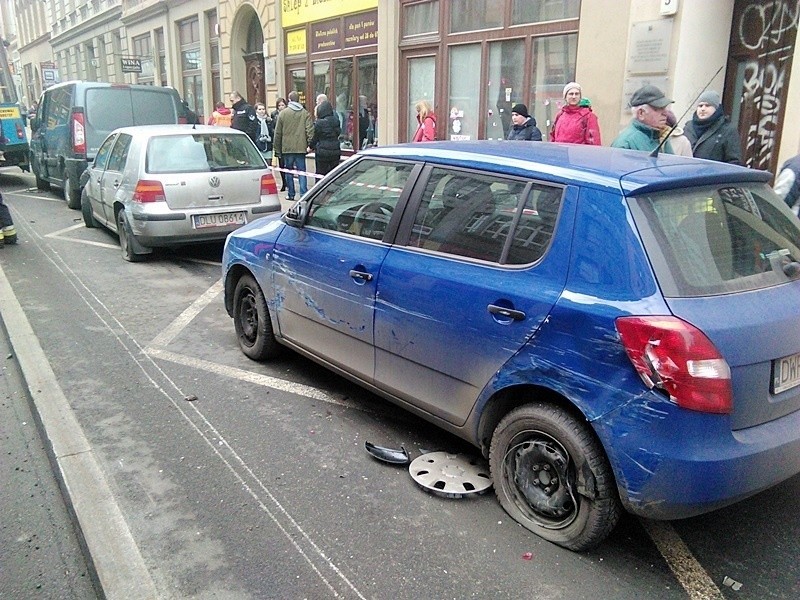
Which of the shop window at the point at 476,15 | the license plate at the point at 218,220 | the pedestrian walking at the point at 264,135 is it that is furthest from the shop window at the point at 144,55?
the license plate at the point at 218,220

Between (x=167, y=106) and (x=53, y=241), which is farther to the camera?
(x=167, y=106)

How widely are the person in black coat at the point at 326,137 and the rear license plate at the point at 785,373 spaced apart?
10.5 m

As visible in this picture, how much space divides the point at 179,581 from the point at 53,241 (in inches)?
322

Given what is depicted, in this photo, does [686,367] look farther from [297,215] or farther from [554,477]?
[297,215]

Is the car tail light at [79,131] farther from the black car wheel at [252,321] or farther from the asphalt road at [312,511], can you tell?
the black car wheel at [252,321]

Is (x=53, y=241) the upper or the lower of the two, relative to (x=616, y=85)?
lower

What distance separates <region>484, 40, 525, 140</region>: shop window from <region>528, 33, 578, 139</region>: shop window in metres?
0.30

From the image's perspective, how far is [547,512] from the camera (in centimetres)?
310

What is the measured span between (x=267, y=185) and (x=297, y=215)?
407 cm

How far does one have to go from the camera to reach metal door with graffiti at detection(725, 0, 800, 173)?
8.04 meters

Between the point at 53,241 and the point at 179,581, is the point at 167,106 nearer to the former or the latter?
the point at 53,241

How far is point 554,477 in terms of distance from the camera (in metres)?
3.06

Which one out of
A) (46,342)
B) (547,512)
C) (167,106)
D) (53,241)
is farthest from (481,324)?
(167,106)

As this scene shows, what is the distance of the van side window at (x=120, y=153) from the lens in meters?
8.62
